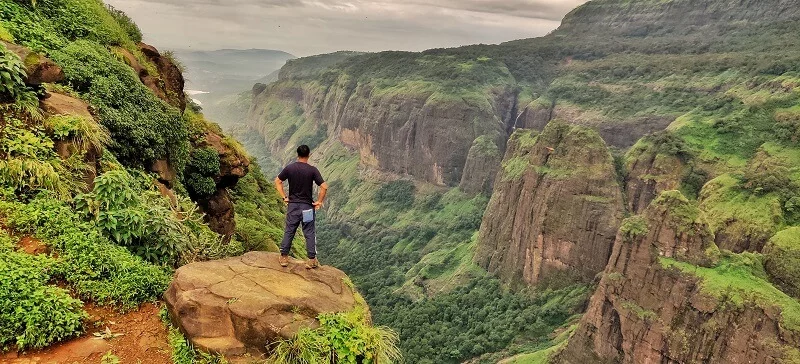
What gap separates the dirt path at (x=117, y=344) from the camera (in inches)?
254

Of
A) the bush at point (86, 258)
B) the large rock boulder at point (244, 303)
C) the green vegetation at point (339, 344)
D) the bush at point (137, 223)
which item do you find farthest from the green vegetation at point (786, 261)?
the bush at point (86, 258)

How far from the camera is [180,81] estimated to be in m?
19.7

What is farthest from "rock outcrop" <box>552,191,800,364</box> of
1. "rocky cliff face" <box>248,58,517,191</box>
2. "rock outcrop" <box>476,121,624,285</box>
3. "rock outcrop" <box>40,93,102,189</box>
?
"rocky cliff face" <box>248,58,517,191</box>

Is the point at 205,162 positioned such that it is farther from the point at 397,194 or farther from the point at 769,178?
the point at 397,194

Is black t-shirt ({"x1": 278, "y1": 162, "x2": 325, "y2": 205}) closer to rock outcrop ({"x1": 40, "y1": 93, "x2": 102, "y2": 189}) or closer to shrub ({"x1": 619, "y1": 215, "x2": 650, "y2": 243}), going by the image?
rock outcrop ({"x1": 40, "y1": 93, "x2": 102, "y2": 189})

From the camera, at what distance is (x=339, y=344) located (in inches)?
271

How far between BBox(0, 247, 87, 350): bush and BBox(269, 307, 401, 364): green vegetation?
2.92m

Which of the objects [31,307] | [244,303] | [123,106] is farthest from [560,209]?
[31,307]

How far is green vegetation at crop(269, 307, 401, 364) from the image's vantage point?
6730mm

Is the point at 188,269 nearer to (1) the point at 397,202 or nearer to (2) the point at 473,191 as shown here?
(2) the point at 473,191

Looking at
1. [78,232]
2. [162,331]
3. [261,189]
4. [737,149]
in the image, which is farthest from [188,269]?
[737,149]

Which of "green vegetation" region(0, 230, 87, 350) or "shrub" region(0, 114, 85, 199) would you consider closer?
"green vegetation" region(0, 230, 87, 350)

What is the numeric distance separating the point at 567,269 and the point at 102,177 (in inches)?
2374

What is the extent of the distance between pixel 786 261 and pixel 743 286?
493 cm
